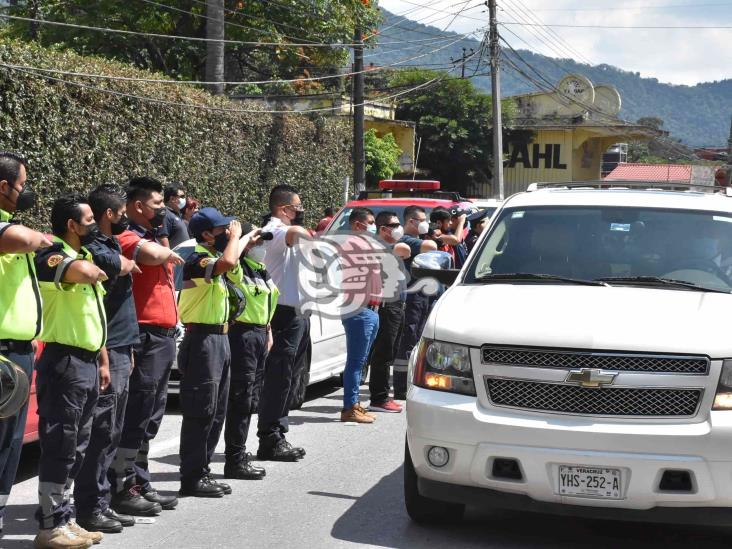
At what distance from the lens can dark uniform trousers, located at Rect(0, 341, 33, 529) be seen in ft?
17.6

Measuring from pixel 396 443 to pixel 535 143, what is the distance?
4913 cm

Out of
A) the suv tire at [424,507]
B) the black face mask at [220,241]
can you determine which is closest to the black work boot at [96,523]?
the suv tire at [424,507]

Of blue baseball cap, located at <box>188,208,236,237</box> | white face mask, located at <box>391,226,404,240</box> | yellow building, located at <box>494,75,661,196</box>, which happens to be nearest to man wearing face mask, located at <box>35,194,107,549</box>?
blue baseball cap, located at <box>188,208,236,237</box>

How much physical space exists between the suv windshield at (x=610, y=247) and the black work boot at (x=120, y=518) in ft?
7.97

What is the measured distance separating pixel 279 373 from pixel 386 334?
2.87m

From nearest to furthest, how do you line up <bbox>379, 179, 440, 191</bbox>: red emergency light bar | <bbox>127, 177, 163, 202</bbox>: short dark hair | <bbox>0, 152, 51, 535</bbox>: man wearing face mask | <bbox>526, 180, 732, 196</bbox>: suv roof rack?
<bbox>0, 152, 51, 535</bbox>: man wearing face mask < <bbox>127, 177, 163, 202</bbox>: short dark hair < <bbox>526, 180, 732, 196</bbox>: suv roof rack < <bbox>379, 179, 440, 191</bbox>: red emergency light bar

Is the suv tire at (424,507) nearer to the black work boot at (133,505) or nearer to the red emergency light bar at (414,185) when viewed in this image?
the black work boot at (133,505)

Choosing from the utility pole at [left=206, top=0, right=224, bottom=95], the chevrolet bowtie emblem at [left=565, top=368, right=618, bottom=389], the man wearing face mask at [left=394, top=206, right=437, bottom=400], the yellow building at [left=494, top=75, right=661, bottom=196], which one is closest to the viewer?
the chevrolet bowtie emblem at [left=565, top=368, right=618, bottom=389]

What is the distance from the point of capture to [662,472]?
5410mm

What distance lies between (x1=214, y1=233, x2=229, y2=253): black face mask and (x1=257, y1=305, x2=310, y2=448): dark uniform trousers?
1284mm

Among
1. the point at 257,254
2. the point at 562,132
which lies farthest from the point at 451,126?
the point at 257,254

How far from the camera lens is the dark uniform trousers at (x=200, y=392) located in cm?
694

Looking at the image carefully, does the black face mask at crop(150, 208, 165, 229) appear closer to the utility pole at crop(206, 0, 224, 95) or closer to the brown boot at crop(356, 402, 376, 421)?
the brown boot at crop(356, 402, 376, 421)

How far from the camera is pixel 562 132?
5606 cm
